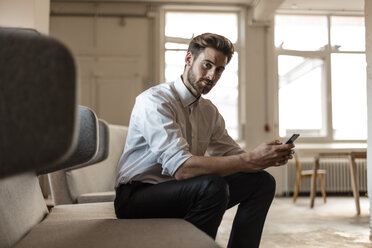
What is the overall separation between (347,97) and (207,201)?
243 inches

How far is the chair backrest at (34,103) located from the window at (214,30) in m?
6.35

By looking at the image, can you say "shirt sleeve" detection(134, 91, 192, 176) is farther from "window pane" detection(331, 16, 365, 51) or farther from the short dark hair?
"window pane" detection(331, 16, 365, 51)

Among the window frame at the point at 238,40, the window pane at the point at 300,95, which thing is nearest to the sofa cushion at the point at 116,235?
the window frame at the point at 238,40

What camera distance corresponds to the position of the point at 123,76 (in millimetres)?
6492

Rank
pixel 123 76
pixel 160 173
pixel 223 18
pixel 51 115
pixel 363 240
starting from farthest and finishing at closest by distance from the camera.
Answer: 1. pixel 223 18
2. pixel 123 76
3. pixel 363 240
4. pixel 160 173
5. pixel 51 115

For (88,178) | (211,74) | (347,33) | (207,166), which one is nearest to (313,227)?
(88,178)

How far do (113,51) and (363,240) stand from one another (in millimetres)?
4522

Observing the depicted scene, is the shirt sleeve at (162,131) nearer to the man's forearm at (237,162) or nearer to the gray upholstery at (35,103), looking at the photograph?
the man's forearm at (237,162)

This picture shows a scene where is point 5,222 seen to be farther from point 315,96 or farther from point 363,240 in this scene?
point 315,96

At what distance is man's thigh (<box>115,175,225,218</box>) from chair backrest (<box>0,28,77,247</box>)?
1074mm

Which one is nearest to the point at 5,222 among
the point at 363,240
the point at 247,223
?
the point at 247,223

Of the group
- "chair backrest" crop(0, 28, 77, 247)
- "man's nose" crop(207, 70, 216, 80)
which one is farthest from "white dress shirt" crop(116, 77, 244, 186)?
"chair backrest" crop(0, 28, 77, 247)

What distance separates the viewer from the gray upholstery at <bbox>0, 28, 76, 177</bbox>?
372mm

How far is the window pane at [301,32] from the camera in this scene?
6.93 m
